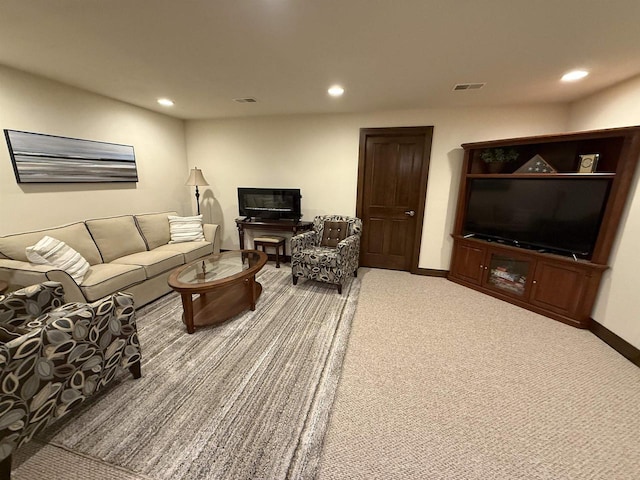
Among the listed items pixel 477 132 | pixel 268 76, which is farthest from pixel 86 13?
pixel 477 132

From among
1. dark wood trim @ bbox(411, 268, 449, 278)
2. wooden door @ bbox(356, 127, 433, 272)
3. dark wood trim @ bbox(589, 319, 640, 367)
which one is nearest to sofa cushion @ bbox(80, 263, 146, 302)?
wooden door @ bbox(356, 127, 433, 272)

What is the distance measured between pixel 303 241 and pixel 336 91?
184 cm

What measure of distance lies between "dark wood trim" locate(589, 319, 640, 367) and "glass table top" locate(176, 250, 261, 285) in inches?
133

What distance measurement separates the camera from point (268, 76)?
8.05ft

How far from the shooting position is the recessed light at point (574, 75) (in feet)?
7.29

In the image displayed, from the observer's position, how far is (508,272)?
9.99 ft

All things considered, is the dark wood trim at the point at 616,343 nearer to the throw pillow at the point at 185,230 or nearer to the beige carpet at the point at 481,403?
the beige carpet at the point at 481,403

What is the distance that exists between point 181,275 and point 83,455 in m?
1.37

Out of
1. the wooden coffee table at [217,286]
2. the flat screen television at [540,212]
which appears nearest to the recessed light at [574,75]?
the flat screen television at [540,212]

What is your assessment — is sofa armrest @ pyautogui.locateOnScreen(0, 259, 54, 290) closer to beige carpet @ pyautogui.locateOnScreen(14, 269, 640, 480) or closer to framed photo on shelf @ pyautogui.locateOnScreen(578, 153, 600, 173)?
beige carpet @ pyautogui.locateOnScreen(14, 269, 640, 480)

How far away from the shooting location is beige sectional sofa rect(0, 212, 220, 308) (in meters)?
2.05

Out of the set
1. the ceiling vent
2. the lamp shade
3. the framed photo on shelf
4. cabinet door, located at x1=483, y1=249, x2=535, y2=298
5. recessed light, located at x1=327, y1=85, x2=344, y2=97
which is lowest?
cabinet door, located at x1=483, y1=249, x2=535, y2=298

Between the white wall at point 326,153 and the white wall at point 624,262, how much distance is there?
79 centimetres

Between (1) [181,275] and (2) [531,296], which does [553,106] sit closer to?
(2) [531,296]
